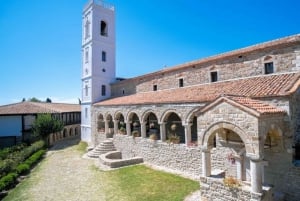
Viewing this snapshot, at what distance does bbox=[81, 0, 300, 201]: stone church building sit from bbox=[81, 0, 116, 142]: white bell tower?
2.19m

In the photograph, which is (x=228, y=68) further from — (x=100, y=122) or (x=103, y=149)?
(x=100, y=122)

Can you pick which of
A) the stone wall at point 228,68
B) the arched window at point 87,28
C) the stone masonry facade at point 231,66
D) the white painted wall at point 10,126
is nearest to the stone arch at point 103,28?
the arched window at point 87,28

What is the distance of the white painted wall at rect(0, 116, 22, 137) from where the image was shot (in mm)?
24172

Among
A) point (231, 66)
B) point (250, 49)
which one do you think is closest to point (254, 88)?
point (250, 49)

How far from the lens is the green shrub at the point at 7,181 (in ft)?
39.9

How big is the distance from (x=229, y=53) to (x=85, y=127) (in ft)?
59.3

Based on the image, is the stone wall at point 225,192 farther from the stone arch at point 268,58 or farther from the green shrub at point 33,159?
the green shrub at point 33,159

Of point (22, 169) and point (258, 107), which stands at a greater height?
point (258, 107)

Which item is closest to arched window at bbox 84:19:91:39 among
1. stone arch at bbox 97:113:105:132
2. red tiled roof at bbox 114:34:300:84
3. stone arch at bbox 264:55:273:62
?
stone arch at bbox 97:113:105:132

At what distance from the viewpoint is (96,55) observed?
25.1 meters

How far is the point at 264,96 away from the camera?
9633 millimetres

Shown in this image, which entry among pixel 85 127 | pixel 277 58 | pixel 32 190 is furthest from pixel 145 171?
pixel 85 127

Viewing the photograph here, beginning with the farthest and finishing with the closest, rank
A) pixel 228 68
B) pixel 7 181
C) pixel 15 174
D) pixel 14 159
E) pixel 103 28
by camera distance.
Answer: pixel 103 28 < pixel 14 159 < pixel 228 68 < pixel 15 174 < pixel 7 181

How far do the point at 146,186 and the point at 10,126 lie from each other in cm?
1991
